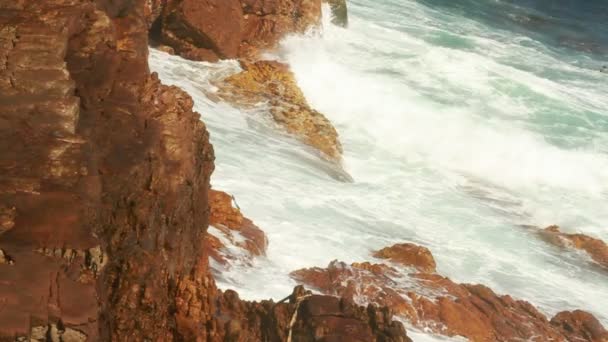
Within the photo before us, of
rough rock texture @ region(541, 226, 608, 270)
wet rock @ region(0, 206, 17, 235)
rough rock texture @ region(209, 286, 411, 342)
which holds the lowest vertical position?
rough rock texture @ region(541, 226, 608, 270)

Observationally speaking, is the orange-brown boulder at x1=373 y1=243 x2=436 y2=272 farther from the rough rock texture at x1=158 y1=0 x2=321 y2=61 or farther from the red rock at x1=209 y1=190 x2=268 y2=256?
the rough rock texture at x1=158 y1=0 x2=321 y2=61

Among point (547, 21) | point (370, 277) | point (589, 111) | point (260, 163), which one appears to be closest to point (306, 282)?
point (370, 277)

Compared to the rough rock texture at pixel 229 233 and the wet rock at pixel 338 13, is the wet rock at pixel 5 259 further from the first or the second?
the wet rock at pixel 338 13

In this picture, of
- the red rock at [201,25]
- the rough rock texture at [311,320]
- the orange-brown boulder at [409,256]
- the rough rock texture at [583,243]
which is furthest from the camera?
the red rock at [201,25]

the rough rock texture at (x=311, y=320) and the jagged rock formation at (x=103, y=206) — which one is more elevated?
the jagged rock formation at (x=103, y=206)

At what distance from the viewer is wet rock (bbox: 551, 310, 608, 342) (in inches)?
433

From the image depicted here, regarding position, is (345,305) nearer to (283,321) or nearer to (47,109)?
(283,321)

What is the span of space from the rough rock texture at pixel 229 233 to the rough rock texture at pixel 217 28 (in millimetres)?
7774

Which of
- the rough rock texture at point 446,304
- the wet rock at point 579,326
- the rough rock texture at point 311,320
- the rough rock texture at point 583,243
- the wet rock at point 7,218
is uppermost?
the wet rock at point 7,218

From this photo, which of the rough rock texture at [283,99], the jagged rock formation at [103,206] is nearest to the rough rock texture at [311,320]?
the jagged rock formation at [103,206]

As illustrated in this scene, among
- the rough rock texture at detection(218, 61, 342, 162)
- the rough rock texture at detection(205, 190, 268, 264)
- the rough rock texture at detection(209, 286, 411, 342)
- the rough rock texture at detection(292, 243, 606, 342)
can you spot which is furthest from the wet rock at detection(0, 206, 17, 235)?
the rough rock texture at detection(218, 61, 342, 162)

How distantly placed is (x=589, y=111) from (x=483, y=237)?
1177 centimetres

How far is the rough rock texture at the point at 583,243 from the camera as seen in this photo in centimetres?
1501

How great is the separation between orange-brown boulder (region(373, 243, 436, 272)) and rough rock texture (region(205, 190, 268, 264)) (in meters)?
1.95
